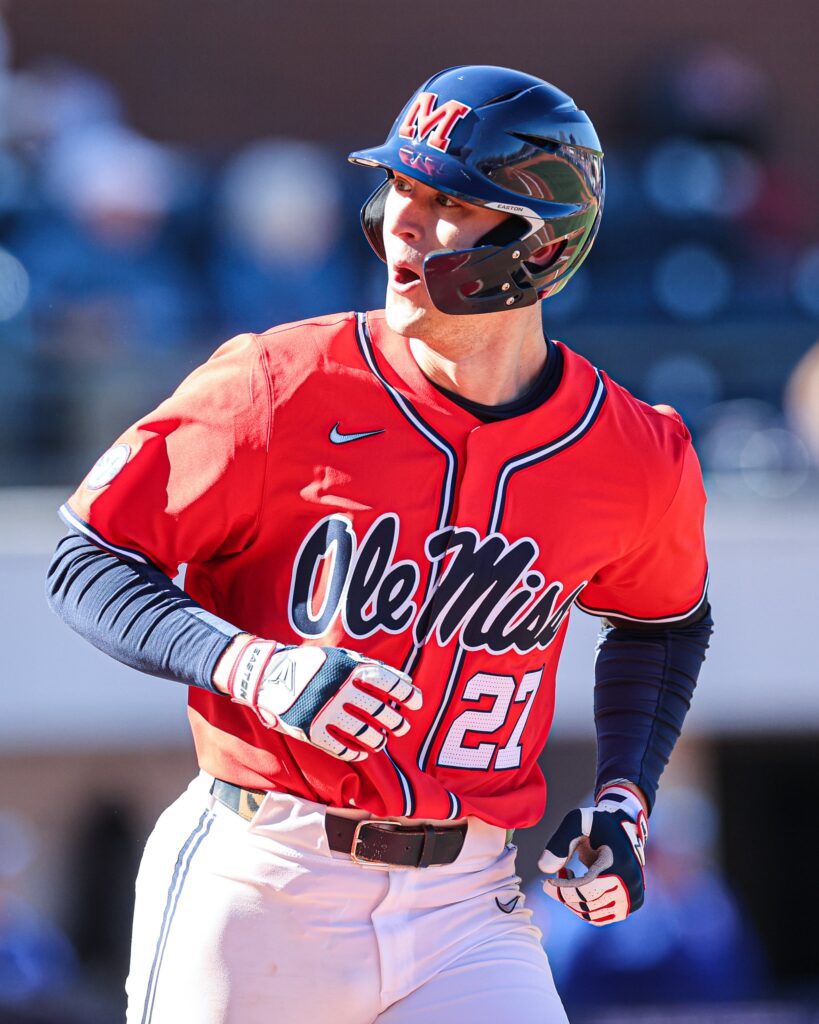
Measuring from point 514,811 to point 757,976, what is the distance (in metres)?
4.47

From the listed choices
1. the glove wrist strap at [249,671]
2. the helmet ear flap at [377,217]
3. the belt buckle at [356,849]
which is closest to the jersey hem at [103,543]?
the glove wrist strap at [249,671]

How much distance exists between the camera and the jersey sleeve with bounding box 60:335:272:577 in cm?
201

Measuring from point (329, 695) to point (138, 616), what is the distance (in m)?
0.30

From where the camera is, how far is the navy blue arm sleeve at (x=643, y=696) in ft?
7.90

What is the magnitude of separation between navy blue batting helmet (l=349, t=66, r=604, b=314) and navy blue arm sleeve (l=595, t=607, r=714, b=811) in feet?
2.05

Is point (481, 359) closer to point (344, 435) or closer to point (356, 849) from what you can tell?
point (344, 435)

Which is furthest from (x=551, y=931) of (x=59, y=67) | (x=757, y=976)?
(x=59, y=67)

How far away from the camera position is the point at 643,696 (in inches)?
96.5

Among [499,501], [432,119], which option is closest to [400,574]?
[499,501]

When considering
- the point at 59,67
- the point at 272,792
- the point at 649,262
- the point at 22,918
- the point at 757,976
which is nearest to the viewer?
the point at 272,792

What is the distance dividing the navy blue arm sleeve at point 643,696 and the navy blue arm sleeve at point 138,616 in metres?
0.77

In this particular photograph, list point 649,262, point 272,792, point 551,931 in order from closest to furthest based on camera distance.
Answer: point 272,792 < point 551,931 < point 649,262

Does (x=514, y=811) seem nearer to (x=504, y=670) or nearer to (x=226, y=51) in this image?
(x=504, y=670)

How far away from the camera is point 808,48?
10891mm
